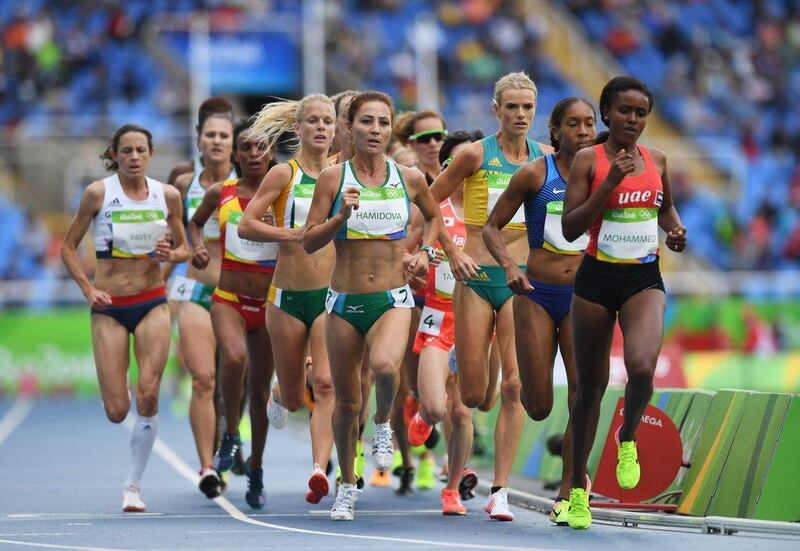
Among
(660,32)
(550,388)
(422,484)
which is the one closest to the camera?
(550,388)

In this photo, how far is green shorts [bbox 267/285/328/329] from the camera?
10555mm

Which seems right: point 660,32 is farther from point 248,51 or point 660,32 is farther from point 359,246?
point 359,246

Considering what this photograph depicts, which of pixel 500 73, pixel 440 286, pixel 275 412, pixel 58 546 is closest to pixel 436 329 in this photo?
pixel 440 286

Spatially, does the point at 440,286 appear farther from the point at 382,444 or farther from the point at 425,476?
the point at 425,476

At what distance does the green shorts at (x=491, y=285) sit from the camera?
10.3 m

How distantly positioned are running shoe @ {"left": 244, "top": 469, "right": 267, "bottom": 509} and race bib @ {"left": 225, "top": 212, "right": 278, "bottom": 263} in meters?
1.58

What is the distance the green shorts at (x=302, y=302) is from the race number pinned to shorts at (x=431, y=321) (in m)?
0.91

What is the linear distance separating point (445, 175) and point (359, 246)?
1.08m

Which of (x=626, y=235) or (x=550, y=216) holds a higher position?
(x=550, y=216)

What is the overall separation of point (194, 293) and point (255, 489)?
6.35ft

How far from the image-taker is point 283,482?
1362 cm

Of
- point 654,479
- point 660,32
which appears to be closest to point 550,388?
point 654,479

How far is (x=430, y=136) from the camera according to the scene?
1265cm

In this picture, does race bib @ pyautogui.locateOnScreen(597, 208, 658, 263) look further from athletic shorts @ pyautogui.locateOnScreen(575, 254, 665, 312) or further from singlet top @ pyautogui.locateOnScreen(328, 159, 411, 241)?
singlet top @ pyautogui.locateOnScreen(328, 159, 411, 241)
